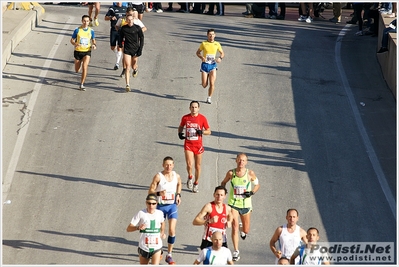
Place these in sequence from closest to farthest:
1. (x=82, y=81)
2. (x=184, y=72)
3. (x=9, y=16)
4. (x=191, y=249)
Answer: (x=191, y=249)
(x=82, y=81)
(x=184, y=72)
(x=9, y=16)

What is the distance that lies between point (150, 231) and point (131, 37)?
890 cm

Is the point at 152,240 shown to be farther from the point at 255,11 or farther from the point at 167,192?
the point at 255,11

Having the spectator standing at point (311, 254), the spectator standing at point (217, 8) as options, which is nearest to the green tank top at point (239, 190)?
the spectator standing at point (311, 254)

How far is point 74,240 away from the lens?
14703 millimetres

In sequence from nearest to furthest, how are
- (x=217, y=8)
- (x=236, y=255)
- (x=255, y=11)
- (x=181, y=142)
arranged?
(x=236, y=255) → (x=181, y=142) → (x=255, y=11) → (x=217, y=8)

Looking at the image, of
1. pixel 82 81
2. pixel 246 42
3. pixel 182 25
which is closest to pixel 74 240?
pixel 82 81

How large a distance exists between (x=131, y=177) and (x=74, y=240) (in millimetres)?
2791

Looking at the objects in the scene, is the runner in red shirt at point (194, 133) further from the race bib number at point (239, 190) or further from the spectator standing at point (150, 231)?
the spectator standing at point (150, 231)

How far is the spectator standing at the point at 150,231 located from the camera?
12914 mm

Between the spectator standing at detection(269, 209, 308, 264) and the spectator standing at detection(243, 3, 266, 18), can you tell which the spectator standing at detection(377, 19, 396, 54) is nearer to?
the spectator standing at detection(243, 3, 266, 18)

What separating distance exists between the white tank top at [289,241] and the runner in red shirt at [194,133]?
3942mm

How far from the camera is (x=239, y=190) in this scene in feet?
46.9

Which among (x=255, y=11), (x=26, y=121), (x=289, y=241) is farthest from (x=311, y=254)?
(x=255, y=11)

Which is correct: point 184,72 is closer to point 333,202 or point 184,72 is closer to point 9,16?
point 9,16
